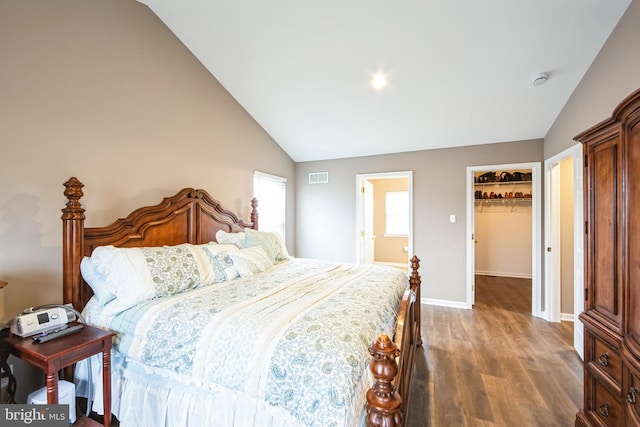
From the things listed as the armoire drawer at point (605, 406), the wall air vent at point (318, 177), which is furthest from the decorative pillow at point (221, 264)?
the wall air vent at point (318, 177)

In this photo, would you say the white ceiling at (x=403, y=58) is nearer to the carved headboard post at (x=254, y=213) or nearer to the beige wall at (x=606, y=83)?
the beige wall at (x=606, y=83)

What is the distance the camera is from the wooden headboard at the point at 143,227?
1.85 meters

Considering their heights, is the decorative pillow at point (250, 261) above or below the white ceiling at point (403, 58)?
below

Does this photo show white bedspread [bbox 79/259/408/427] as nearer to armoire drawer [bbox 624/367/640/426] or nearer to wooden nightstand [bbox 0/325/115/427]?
wooden nightstand [bbox 0/325/115/427]

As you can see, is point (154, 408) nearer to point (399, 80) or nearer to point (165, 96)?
point (165, 96)

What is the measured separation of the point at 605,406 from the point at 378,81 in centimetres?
303

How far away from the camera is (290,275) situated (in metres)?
2.42

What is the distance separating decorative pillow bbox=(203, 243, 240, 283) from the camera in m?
2.31

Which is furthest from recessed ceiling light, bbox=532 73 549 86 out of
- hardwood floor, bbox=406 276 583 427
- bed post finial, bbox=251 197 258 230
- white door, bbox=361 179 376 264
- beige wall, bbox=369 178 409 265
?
beige wall, bbox=369 178 409 265

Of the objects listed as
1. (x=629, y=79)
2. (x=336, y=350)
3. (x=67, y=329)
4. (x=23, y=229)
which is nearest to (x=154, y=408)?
(x=67, y=329)

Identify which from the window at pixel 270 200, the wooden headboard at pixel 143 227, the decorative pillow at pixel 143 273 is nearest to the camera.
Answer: the decorative pillow at pixel 143 273

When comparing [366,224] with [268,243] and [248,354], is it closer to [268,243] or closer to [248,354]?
[268,243]

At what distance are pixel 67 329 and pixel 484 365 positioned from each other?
3.13 metres

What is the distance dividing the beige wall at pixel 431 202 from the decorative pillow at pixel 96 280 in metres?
3.40
